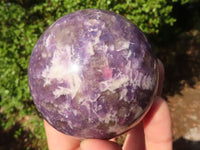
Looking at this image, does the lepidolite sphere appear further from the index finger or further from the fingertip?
the index finger

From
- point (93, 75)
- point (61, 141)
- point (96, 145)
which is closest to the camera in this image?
point (93, 75)

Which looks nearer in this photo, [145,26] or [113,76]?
[113,76]

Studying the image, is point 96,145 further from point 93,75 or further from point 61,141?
point 61,141

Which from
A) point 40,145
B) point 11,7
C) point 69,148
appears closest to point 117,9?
point 11,7

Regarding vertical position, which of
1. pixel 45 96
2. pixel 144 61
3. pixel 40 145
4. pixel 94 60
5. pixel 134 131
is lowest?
pixel 40 145

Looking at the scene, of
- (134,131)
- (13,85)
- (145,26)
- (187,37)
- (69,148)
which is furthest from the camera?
(187,37)

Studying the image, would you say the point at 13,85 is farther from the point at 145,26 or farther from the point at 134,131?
the point at 145,26

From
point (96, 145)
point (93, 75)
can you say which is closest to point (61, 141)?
point (96, 145)

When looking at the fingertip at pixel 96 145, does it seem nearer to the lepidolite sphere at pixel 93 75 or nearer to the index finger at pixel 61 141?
the lepidolite sphere at pixel 93 75

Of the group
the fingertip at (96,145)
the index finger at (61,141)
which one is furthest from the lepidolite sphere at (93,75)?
the index finger at (61,141)
